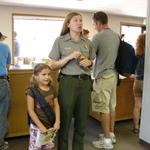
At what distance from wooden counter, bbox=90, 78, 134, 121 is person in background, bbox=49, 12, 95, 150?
4.72 ft

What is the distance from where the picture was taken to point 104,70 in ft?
8.48

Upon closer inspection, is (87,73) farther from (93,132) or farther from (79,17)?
(93,132)

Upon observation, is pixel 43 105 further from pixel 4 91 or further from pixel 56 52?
pixel 4 91

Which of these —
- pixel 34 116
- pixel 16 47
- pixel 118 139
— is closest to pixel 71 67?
pixel 34 116

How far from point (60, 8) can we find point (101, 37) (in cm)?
497

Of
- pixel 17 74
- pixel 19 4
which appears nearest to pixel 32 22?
pixel 19 4

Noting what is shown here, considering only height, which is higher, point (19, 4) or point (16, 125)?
point (19, 4)

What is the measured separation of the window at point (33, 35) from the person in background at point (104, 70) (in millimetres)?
4857

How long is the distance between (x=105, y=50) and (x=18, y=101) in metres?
1.21

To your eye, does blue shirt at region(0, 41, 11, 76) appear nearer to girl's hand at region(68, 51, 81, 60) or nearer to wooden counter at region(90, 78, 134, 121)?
girl's hand at region(68, 51, 81, 60)

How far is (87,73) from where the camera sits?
2074 millimetres

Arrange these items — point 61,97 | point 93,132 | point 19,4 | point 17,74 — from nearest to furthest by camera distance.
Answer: point 61,97
point 17,74
point 93,132
point 19,4

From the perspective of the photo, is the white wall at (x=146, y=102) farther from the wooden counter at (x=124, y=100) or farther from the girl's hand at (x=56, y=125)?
the girl's hand at (x=56, y=125)

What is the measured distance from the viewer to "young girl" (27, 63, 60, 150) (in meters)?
1.91
